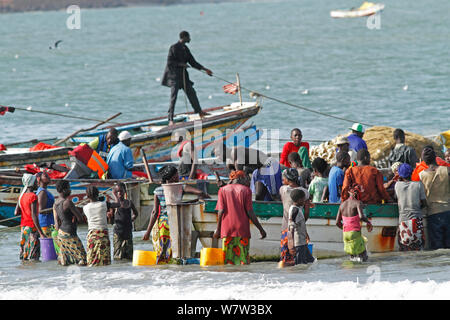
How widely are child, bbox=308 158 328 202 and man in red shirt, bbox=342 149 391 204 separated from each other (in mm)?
590

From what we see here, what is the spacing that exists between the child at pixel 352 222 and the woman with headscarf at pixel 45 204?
390 centimetres

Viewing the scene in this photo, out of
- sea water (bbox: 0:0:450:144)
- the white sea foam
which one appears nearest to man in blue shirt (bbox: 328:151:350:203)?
the white sea foam

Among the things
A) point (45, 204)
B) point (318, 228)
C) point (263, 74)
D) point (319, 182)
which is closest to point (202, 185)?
point (319, 182)

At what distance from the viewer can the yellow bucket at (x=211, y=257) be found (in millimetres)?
11016

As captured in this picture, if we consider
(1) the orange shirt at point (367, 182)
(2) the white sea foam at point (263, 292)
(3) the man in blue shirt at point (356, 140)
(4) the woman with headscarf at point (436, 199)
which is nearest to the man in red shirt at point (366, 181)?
(1) the orange shirt at point (367, 182)

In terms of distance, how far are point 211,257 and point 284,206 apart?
1.18 metres

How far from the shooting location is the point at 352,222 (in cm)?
1072

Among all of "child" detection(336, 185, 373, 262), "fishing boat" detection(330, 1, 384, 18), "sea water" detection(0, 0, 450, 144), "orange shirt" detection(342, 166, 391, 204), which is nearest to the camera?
"child" detection(336, 185, 373, 262)

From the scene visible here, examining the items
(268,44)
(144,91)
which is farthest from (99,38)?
(144,91)

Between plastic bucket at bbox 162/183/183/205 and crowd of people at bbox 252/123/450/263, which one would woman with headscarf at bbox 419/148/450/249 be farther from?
plastic bucket at bbox 162/183/183/205

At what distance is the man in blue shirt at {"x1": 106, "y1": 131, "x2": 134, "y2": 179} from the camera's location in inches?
528

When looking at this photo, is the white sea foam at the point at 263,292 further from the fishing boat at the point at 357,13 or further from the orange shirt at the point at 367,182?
the fishing boat at the point at 357,13
